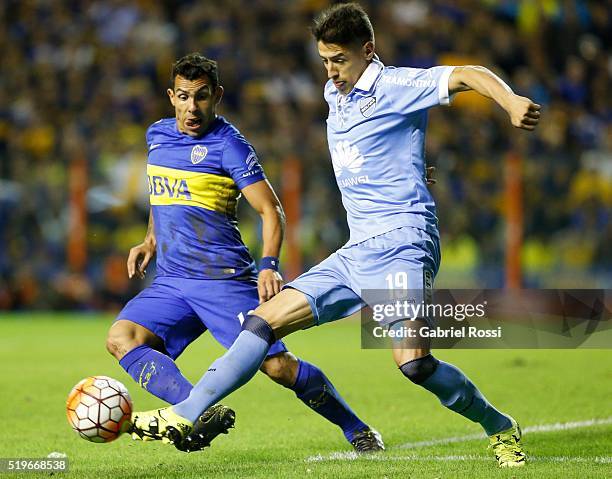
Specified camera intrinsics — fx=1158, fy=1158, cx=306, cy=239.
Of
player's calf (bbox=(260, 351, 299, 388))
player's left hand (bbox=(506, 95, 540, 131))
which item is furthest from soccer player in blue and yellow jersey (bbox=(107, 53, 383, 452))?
player's left hand (bbox=(506, 95, 540, 131))

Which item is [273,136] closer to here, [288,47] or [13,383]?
[288,47]

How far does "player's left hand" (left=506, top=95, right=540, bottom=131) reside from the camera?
493 centimetres

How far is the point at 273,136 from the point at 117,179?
2.21 metres

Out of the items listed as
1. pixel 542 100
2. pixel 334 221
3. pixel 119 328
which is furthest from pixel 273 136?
pixel 119 328

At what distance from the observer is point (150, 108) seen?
1727cm

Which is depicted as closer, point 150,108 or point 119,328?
point 119,328

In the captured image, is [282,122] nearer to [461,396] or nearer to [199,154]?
[199,154]

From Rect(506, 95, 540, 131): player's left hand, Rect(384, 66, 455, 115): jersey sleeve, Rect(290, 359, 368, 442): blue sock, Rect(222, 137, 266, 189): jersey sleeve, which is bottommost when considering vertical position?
Rect(290, 359, 368, 442): blue sock

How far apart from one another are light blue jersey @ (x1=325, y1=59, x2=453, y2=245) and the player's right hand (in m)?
1.47

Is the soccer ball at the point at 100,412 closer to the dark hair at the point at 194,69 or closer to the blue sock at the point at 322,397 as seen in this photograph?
the blue sock at the point at 322,397

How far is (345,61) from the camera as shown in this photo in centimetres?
572

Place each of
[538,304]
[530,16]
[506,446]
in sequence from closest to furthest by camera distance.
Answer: [506,446], [538,304], [530,16]

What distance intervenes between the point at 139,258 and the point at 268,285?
1.22 metres

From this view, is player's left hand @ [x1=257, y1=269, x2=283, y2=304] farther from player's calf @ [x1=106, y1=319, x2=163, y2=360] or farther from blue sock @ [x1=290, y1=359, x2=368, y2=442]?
player's calf @ [x1=106, y1=319, x2=163, y2=360]
